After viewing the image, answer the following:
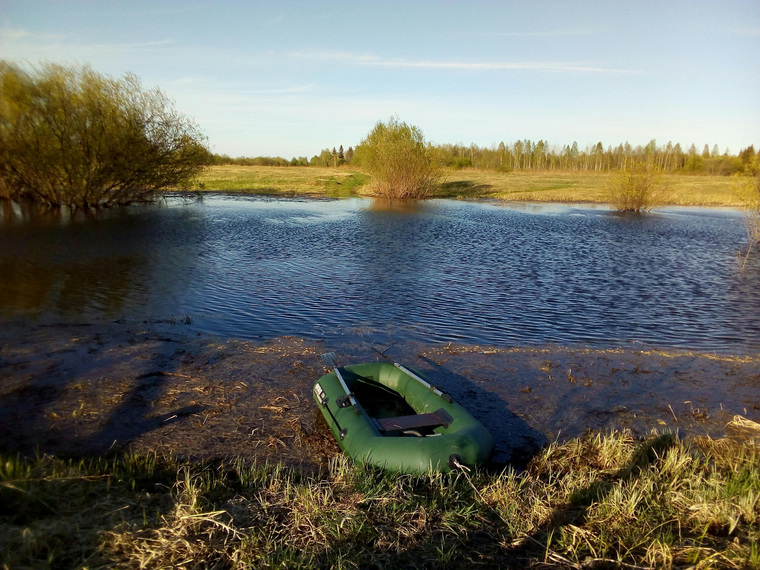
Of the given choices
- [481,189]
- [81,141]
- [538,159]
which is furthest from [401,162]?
[538,159]

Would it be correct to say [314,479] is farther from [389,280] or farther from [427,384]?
[389,280]

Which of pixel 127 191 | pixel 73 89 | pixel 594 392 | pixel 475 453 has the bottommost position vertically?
pixel 594 392

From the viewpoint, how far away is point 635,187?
30.3m

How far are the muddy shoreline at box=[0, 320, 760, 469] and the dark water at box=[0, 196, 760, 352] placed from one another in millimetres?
835

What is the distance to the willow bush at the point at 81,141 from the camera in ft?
63.5

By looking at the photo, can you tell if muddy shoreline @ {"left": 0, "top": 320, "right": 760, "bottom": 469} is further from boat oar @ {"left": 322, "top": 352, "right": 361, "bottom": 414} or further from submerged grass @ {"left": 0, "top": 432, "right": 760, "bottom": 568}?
submerged grass @ {"left": 0, "top": 432, "right": 760, "bottom": 568}

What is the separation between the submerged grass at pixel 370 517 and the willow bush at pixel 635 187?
1177 inches

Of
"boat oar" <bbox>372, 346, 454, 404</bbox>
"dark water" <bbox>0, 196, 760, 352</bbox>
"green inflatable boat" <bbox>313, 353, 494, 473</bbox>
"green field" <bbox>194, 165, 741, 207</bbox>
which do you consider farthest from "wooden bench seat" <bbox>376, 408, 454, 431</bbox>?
"green field" <bbox>194, 165, 741, 207</bbox>

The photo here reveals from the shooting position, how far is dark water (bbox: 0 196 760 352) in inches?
341

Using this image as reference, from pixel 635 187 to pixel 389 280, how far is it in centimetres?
2446

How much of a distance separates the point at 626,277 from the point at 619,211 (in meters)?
20.7

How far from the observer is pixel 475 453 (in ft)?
13.1

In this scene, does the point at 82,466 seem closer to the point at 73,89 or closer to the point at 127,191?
the point at 73,89

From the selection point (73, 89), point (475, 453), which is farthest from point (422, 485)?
point (73, 89)
